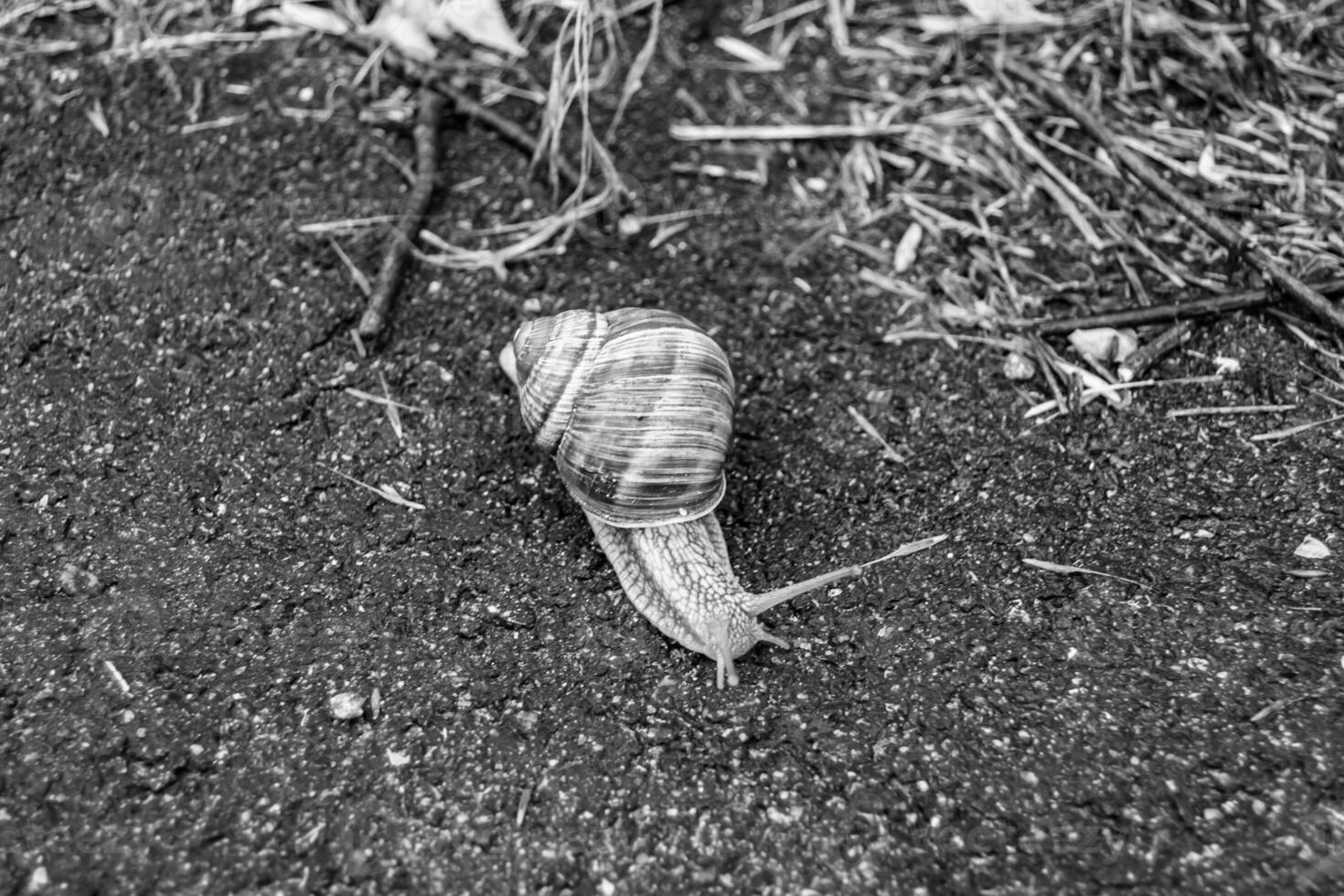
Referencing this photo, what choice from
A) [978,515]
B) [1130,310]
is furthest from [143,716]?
[1130,310]

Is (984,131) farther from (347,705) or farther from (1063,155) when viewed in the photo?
(347,705)

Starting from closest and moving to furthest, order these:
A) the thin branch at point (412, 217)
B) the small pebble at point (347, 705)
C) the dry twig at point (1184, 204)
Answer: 1. the small pebble at point (347, 705)
2. the dry twig at point (1184, 204)
3. the thin branch at point (412, 217)

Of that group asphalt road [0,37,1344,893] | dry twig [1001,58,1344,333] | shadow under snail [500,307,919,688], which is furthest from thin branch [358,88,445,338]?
dry twig [1001,58,1344,333]

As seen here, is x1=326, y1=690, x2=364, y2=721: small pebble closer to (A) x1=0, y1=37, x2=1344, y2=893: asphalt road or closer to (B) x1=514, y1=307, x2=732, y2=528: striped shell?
(A) x1=0, y1=37, x2=1344, y2=893: asphalt road

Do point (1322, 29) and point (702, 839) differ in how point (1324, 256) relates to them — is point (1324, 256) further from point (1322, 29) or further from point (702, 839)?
point (702, 839)

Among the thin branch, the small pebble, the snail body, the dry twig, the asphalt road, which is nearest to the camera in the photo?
the asphalt road

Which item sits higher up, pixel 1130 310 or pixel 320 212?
pixel 320 212

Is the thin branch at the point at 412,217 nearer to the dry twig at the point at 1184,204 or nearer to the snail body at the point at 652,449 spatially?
the snail body at the point at 652,449

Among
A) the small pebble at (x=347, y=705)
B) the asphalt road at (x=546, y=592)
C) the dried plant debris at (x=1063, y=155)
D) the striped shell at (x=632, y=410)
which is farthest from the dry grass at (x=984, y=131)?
the small pebble at (x=347, y=705)
